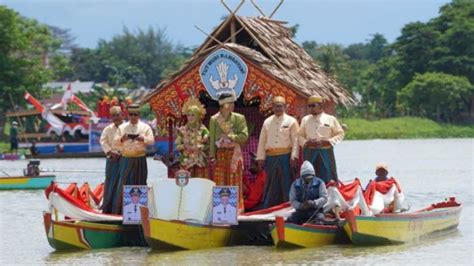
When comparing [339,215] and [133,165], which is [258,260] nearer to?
[339,215]

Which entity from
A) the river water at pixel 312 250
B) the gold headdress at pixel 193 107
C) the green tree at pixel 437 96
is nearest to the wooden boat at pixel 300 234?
the river water at pixel 312 250

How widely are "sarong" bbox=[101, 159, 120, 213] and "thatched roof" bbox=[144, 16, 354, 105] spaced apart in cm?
100

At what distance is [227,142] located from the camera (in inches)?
593

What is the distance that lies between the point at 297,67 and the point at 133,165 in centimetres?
263

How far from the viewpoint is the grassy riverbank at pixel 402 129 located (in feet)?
200

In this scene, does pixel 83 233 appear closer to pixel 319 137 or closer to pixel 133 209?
pixel 133 209

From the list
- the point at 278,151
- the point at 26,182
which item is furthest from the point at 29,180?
the point at 278,151

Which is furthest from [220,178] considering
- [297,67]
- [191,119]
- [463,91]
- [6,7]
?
[463,91]

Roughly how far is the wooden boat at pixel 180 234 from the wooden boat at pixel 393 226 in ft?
4.89

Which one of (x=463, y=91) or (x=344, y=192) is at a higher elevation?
(x=463, y=91)

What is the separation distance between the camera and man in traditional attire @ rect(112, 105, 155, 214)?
15.4 metres

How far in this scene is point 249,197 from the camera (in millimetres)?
16031

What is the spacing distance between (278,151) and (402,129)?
47.5 m

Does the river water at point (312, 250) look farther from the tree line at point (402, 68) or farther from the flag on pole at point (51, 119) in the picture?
the tree line at point (402, 68)
